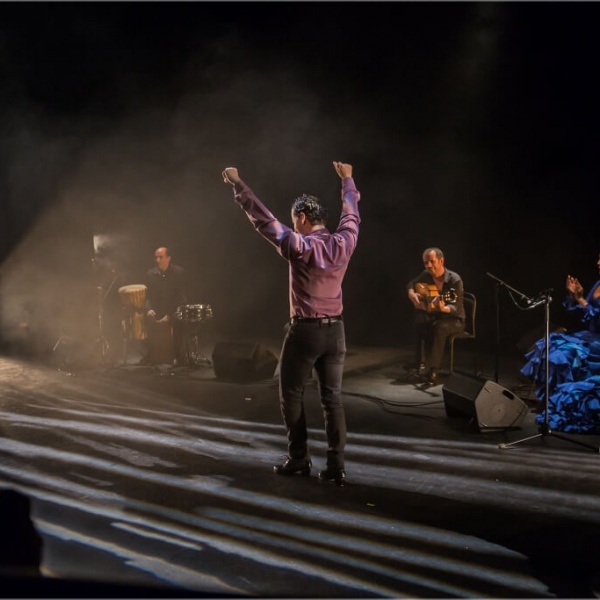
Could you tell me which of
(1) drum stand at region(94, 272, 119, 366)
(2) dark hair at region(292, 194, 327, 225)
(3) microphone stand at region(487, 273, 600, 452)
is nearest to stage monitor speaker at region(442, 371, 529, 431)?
(3) microphone stand at region(487, 273, 600, 452)

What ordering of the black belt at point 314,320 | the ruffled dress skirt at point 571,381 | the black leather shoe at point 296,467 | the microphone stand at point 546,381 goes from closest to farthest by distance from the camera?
the black belt at point 314,320
the black leather shoe at point 296,467
the microphone stand at point 546,381
the ruffled dress skirt at point 571,381

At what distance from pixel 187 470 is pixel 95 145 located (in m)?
6.97

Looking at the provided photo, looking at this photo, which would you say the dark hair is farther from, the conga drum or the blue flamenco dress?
the conga drum

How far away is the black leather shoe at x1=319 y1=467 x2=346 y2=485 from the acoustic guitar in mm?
3386

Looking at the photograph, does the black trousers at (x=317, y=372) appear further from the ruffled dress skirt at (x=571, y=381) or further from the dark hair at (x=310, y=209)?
the ruffled dress skirt at (x=571, y=381)

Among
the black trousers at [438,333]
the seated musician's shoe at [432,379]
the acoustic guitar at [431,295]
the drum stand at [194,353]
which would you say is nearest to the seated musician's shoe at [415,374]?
the black trousers at [438,333]

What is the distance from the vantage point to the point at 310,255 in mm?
3758

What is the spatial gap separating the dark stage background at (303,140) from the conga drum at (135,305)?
0.97m

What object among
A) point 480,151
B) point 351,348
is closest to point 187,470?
point 351,348

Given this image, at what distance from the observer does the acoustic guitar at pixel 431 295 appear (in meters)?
7.02

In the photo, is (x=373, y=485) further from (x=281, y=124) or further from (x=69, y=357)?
(x=281, y=124)

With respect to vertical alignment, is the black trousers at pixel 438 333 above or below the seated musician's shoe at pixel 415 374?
above

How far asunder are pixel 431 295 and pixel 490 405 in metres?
2.23

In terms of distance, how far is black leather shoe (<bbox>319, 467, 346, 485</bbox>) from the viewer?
396 centimetres
